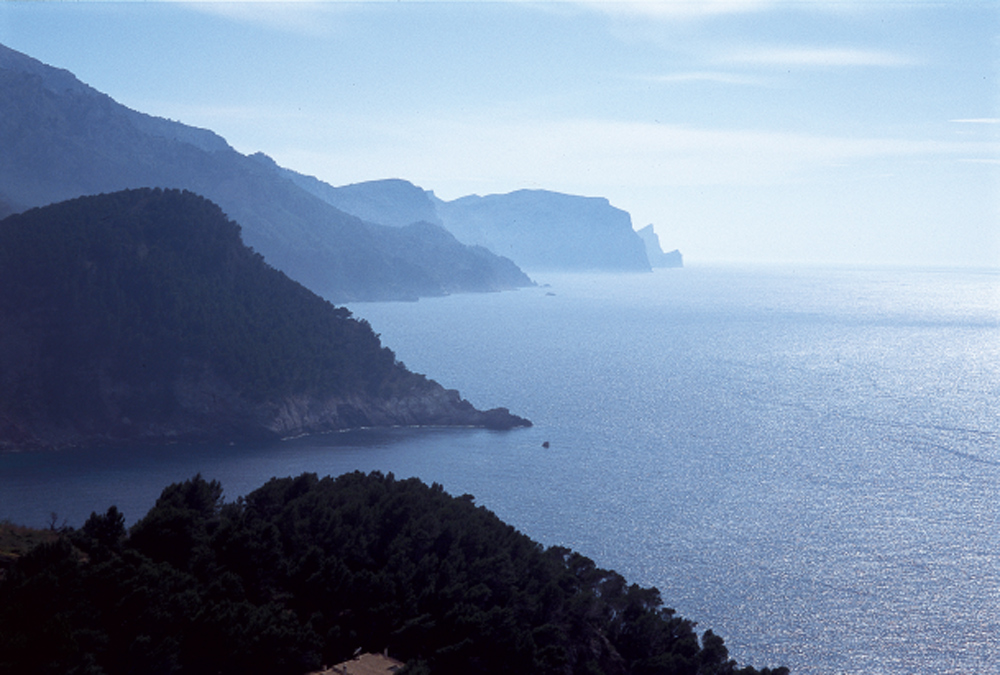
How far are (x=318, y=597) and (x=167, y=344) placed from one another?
80.8 metres

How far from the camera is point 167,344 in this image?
10556 cm

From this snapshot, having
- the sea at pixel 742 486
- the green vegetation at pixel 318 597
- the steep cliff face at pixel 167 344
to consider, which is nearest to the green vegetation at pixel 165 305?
the steep cliff face at pixel 167 344

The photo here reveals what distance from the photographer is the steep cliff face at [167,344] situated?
97.5 m

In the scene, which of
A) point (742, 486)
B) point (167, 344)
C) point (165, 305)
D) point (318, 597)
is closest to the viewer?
point (318, 597)

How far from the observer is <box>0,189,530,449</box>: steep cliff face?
97.5 meters

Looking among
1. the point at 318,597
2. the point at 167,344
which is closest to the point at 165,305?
the point at 167,344

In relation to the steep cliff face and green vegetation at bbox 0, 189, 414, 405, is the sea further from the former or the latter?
green vegetation at bbox 0, 189, 414, 405

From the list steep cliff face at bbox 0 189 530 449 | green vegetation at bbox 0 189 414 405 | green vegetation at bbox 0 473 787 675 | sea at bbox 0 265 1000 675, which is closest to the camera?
green vegetation at bbox 0 473 787 675

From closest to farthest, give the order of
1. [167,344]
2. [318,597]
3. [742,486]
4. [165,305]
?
[318,597] → [742,486] → [167,344] → [165,305]

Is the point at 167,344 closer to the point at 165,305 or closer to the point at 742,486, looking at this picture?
the point at 165,305

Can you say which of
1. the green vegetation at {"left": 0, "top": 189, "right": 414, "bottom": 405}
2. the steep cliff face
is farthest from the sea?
the green vegetation at {"left": 0, "top": 189, "right": 414, "bottom": 405}

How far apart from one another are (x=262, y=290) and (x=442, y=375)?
3837 cm

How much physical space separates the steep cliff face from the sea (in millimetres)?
5469

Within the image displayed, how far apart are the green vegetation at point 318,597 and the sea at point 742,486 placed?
15.2 m
